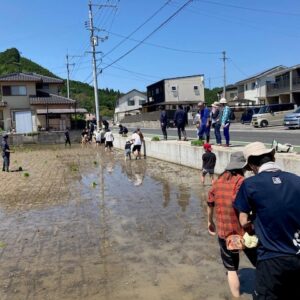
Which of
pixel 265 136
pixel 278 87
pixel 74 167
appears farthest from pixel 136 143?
pixel 278 87

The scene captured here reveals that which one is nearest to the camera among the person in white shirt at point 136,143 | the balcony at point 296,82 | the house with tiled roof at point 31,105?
Result: the person in white shirt at point 136,143

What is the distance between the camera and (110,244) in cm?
736

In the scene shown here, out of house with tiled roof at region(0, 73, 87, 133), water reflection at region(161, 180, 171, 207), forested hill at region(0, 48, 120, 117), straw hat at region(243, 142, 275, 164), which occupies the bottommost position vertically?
water reflection at region(161, 180, 171, 207)

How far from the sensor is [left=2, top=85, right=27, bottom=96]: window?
4844 centimetres

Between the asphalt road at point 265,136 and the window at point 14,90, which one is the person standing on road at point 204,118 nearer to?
the asphalt road at point 265,136

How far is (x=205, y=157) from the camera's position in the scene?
39.5ft

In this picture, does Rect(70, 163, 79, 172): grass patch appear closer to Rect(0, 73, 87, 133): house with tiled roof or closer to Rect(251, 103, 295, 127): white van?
Rect(251, 103, 295, 127): white van

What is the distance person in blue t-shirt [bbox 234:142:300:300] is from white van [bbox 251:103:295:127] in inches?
1259

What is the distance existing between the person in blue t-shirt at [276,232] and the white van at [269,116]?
3198cm

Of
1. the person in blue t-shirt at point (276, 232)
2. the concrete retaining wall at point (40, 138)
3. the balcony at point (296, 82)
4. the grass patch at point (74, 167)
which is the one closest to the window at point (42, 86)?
the concrete retaining wall at point (40, 138)

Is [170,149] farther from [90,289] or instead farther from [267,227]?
[267,227]

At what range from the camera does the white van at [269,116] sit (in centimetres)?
3425

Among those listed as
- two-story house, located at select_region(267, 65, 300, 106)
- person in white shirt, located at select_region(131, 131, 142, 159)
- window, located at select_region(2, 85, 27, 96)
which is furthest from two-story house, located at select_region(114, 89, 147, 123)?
person in white shirt, located at select_region(131, 131, 142, 159)

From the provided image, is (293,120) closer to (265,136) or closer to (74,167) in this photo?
(265,136)
